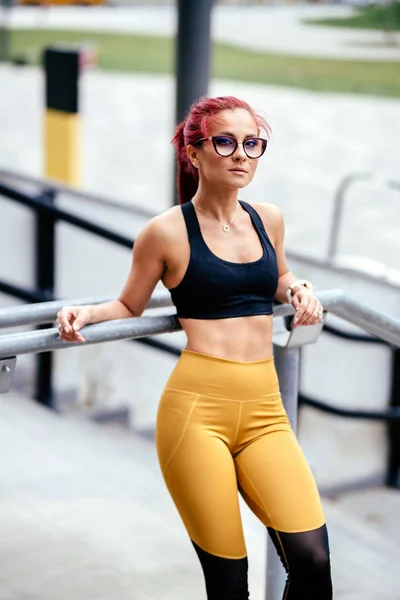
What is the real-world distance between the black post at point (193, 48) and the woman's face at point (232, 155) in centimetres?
291

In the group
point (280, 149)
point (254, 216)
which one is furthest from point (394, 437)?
point (280, 149)

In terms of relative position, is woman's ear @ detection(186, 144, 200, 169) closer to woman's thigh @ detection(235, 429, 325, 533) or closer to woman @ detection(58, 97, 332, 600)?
woman @ detection(58, 97, 332, 600)

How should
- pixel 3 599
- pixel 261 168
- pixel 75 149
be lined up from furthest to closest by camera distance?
pixel 261 168
pixel 75 149
pixel 3 599

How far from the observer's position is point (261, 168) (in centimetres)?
1380

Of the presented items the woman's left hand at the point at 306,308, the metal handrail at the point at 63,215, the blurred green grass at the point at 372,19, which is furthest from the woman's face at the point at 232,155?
the blurred green grass at the point at 372,19

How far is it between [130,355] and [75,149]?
3.36 metres

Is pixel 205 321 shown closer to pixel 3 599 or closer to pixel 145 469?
Result: pixel 3 599

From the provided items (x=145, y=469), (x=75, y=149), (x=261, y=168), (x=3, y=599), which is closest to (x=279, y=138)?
(x=261, y=168)

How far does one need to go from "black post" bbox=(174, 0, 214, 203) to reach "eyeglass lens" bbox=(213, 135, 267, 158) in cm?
292

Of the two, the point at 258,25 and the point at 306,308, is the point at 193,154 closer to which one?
the point at 306,308

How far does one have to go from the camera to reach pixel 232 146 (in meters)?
2.18

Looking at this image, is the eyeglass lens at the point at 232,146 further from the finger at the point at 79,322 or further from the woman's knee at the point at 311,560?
the woman's knee at the point at 311,560

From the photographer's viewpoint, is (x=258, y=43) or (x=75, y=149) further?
(x=258, y=43)

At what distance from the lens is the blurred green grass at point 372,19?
33.4 m
